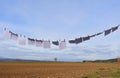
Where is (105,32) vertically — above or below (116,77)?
above

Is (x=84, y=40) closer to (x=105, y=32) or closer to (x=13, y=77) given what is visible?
(x=105, y=32)

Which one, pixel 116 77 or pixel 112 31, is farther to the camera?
pixel 112 31

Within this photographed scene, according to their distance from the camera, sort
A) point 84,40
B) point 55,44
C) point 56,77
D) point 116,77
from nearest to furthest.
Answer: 1. point 116,77
2. point 56,77
3. point 84,40
4. point 55,44

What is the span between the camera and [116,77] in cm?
2800

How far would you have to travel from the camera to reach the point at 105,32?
33.7m

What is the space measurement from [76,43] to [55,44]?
273 cm

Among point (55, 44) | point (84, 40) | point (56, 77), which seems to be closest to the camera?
point (56, 77)

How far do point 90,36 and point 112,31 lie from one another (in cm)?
222

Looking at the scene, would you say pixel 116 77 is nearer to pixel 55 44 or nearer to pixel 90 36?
pixel 90 36

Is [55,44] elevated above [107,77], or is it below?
above

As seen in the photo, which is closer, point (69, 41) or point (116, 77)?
point (116, 77)

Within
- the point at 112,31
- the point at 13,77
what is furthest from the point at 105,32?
the point at 13,77

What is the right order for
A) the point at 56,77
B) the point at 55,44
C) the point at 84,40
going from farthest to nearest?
1. the point at 55,44
2. the point at 84,40
3. the point at 56,77

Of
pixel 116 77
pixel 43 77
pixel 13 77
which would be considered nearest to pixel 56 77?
pixel 43 77
